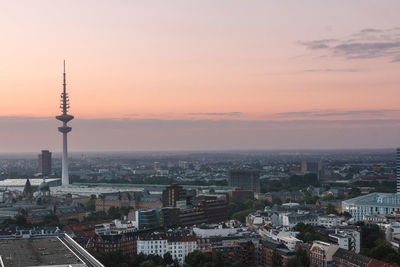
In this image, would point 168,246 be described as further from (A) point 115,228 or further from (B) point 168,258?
(A) point 115,228

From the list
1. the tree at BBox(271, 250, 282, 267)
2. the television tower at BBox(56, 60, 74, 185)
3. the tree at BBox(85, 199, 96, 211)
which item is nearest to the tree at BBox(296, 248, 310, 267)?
the tree at BBox(271, 250, 282, 267)

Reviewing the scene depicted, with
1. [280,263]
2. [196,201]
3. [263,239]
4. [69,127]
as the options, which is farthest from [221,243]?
[69,127]

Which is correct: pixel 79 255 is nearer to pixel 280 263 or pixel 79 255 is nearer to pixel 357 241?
pixel 280 263

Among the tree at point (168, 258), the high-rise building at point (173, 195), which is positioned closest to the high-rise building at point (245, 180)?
the high-rise building at point (173, 195)

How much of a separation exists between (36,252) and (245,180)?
326ft

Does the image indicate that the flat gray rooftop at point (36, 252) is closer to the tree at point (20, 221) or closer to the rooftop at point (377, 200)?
the tree at point (20, 221)

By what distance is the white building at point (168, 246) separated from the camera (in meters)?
62.4

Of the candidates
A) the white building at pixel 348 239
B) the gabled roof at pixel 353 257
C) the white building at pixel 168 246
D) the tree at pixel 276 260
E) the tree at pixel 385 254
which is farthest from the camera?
the white building at pixel 168 246

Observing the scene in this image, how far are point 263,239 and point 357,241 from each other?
24.6ft

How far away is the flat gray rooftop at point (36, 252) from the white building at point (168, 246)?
7287 millimetres

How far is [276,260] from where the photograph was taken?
175 feet

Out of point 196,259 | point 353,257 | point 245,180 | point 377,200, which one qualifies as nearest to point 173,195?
point 377,200

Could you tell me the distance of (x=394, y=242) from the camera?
6481 cm

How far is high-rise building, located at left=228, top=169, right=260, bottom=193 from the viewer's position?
14562 centimetres
